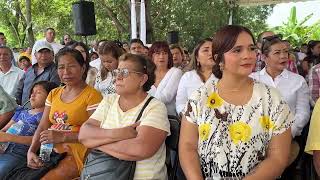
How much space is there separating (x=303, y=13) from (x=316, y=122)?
26029 mm

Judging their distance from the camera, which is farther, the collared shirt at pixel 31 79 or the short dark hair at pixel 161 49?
the collared shirt at pixel 31 79

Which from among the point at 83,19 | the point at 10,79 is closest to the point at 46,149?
the point at 10,79

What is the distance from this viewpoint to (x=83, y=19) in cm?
879

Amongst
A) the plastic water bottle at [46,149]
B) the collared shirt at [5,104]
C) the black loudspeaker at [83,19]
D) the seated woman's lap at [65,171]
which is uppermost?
the black loudspeaker at [83,19]

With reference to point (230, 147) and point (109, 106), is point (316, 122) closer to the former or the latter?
point (230, 147)

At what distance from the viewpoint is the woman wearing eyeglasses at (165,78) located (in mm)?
4191

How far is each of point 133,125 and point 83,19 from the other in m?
6.56

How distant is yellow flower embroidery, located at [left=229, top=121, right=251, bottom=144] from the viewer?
→ 223 centimetres

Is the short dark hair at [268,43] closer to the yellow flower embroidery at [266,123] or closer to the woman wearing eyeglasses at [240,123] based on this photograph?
the woman wearing eyeglasses at [240,123]

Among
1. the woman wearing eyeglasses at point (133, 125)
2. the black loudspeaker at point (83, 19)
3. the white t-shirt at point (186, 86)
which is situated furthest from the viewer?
the black loudspeaker at point (83, 19)

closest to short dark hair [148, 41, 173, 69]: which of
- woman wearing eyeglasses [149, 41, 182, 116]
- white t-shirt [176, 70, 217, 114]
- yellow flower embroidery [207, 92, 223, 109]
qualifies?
woman wearing eyeglasses [149, 41, 182, 116]

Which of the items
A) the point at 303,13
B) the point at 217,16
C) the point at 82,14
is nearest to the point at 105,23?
the point at 217,16

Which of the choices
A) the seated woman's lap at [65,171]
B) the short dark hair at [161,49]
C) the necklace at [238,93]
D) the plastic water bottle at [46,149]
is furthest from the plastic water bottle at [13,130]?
the necklace at [238,93]

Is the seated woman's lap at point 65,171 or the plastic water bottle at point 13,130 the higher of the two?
the plastic water bottle at point 13,130
